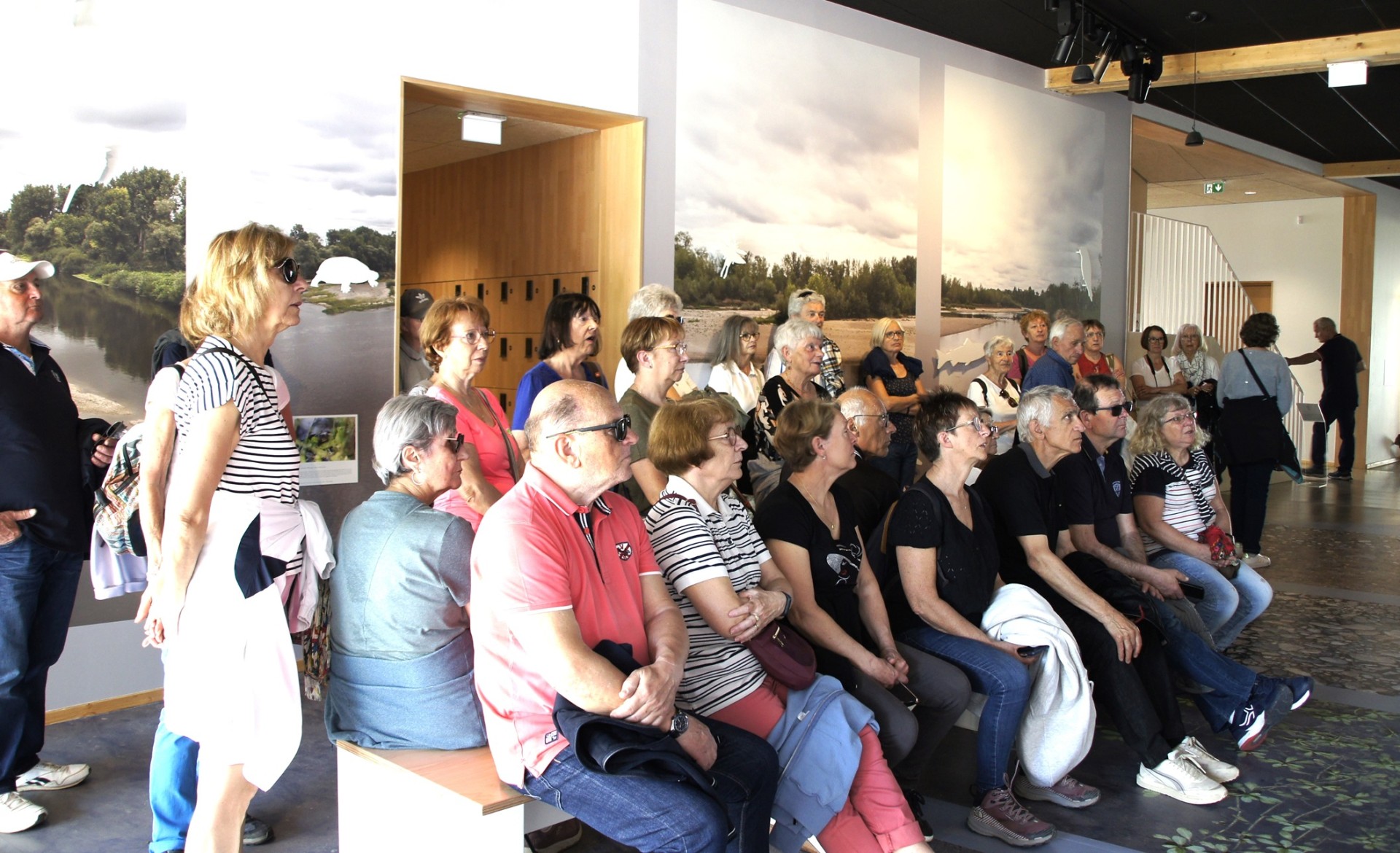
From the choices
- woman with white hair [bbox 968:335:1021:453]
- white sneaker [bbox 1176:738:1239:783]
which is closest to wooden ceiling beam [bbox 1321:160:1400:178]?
woman with white hair [bbox 968:335:1021:453]

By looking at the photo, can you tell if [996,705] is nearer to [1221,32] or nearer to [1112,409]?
[1112,409]

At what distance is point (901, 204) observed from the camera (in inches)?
317

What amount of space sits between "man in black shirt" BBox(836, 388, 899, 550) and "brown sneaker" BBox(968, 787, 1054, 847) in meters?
1.11

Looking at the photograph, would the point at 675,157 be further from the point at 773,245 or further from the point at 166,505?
the point at 166,505

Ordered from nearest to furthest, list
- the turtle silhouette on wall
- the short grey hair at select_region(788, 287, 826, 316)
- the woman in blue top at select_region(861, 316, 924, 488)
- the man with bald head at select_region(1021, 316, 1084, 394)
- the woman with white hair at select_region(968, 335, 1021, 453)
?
1. the turtle silhouette on wall
2. the short grey hair at select_region(788, 287, 826, 316)
3. the man with bald head at select_region(1021, 316, 1084, 394)
4. the woman with white hair at select_region(968, 335, 1021, 453)
5. the woman in blue top at select_region(861, 316, 924, 488)

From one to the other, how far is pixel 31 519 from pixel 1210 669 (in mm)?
3904

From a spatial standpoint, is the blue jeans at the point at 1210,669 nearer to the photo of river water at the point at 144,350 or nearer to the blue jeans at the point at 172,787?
the blue jeans at the point at 172,787

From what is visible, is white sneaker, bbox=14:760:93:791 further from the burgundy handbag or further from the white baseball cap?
the burgundy handbag

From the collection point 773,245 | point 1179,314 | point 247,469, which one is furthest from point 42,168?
point 1179,314

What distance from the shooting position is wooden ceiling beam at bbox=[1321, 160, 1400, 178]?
1403cm

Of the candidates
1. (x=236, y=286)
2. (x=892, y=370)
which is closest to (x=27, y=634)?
(x=236, y=286)

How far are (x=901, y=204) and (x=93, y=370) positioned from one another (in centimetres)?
538

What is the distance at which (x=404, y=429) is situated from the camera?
2744 mm

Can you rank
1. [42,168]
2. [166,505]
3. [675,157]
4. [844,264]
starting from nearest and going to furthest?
[166,505], [42,168], [675,157], [844,264]
